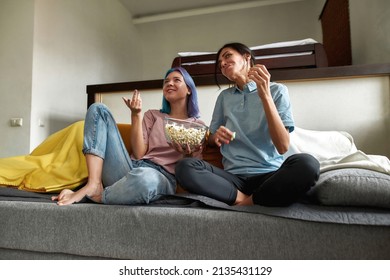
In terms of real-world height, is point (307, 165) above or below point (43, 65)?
below

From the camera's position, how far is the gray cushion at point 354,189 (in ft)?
2.19

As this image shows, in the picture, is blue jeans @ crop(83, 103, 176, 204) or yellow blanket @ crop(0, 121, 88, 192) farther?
yellow blanket @ crop(0, 121, 88, 192)

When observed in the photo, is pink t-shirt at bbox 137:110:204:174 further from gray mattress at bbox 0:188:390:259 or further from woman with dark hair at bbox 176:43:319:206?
gray mattress at bbox 0:188:390:259

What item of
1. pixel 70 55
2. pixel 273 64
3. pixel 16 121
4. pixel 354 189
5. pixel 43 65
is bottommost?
pixel 354 189

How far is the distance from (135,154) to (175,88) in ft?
1.15

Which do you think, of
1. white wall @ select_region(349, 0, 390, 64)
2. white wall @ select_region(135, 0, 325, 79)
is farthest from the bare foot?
white wall @ select_region(135, 0, 325, 79)

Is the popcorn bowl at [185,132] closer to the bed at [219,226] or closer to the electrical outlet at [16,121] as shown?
the bed at [219,226]

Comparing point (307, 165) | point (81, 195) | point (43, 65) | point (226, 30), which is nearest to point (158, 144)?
point (81, 195)

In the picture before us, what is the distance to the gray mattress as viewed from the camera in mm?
629

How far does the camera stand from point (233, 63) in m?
1.10

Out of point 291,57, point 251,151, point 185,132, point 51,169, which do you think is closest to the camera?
point 185,132

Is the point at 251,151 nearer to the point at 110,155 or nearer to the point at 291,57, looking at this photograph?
the point at 110,155

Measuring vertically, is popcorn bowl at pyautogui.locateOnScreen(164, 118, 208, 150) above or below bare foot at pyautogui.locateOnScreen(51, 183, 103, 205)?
above

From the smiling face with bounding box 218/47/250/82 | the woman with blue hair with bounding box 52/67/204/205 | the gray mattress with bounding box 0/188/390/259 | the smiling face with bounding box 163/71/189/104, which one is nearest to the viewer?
the gray mattress with bounding box 0/188/390/259
